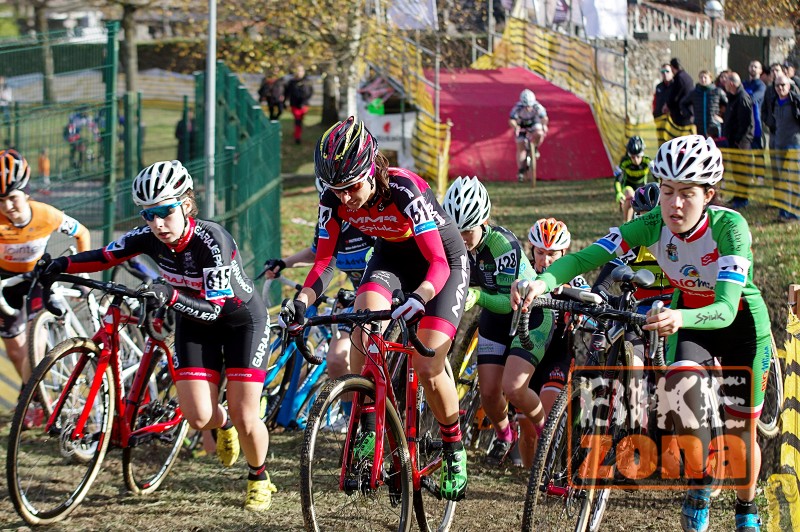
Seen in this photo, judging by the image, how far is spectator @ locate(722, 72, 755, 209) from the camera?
16.6 m

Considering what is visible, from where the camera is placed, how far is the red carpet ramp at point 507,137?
24.4 metres

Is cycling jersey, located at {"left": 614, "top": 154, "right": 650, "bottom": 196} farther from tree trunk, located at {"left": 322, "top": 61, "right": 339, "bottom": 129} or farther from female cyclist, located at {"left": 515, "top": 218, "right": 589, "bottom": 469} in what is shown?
tree trunk, located at {"left": 322, "top": 61, "right": 339, "bottom": 129}

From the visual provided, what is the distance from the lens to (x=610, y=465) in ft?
18.9

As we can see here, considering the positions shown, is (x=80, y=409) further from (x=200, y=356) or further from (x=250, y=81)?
(x=250, y=81)

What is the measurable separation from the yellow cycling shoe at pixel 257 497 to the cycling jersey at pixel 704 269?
231cm

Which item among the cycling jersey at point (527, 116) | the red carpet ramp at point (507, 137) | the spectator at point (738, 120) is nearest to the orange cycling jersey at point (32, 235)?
the spectator at point (738, 120)

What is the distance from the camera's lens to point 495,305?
23.1 feet

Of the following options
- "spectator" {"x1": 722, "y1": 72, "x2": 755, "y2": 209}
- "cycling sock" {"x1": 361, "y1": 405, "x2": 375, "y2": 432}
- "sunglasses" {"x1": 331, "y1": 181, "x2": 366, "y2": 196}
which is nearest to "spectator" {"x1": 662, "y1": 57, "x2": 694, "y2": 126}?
"spectator" {"x1": 722, "y1": 72, "x2": 755, "y2": 209}

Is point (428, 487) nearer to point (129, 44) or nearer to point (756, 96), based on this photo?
point (756, 96)

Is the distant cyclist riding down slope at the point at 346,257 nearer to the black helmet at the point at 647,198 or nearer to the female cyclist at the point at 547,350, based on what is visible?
the female cyclist at the point at 547,350

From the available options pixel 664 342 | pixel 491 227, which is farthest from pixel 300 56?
pixel 664 342

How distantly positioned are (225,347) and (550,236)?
2.33 m

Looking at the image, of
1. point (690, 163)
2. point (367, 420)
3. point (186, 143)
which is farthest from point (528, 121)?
point (367, 420)

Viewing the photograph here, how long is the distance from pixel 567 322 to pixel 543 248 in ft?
1.87
